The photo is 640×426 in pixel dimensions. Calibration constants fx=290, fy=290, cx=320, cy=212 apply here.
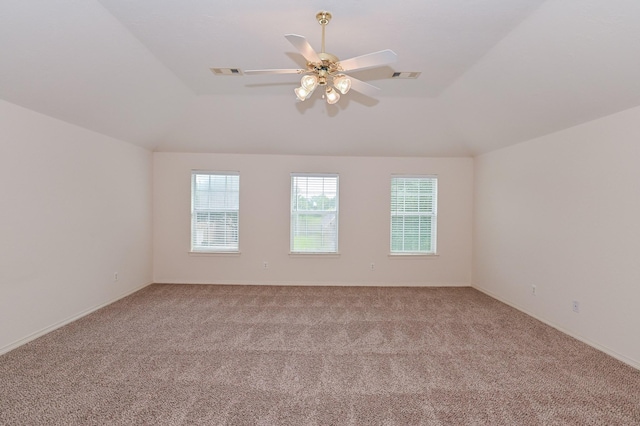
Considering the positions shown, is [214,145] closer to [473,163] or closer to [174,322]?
[174,322]

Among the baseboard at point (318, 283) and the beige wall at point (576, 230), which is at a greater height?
the beige wall at point (576, 230)

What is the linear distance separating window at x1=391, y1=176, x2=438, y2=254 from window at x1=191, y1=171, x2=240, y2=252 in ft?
9.62

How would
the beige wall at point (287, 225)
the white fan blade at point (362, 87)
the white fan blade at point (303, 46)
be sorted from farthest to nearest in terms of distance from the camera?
the beige wall at point (287, 225) < the white fan blade at point (362, 87) < the white fan blade at point (303, 46)

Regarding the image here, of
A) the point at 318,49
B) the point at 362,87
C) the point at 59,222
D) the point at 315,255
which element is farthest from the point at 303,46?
the point at 315,255

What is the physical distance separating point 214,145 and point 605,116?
516cm

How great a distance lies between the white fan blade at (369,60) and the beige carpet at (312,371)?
244cm

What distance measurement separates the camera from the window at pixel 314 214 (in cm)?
534

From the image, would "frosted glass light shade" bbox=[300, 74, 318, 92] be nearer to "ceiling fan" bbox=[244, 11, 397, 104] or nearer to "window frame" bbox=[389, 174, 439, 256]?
"ceiling fan" bbox=[244, 11, 397, 104]

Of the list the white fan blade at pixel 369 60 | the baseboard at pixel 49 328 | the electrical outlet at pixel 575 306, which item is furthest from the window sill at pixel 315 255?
the white fan blade at pixel 369 60

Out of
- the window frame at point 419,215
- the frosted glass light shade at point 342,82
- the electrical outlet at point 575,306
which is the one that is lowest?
the electrical outlet at point 575,306

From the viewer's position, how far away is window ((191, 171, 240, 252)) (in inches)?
209

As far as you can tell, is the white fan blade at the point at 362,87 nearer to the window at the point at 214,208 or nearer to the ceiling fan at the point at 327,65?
the ceiling fan at the point at 327,65

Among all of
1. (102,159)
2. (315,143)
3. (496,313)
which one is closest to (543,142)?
(496,313)

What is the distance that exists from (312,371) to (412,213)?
3.64m
